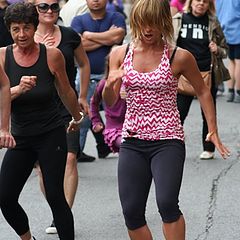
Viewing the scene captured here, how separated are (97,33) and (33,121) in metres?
3.28

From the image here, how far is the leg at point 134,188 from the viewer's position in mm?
5199

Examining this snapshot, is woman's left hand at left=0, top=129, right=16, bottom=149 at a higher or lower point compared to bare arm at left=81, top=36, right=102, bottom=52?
higher

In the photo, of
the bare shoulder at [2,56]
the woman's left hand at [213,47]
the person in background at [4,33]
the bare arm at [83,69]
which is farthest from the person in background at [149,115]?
the person in background at [4,33]

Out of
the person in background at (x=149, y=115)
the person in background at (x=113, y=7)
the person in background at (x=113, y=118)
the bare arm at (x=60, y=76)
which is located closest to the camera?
the person in background at (x=149, y=115)

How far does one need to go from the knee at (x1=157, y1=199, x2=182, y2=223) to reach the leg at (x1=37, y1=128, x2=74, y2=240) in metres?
0.85

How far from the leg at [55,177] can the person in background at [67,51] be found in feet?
2.42

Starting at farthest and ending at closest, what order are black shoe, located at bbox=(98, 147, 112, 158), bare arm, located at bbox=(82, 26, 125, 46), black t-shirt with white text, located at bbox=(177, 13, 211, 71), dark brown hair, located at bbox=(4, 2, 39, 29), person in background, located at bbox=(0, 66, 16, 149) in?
1. black shoe, located at bbox=(98, 147, 112, 158)
2. black t-shirt with white text, located at bbox=(177, 13, 211, 71)
3. bare arm, located at bbox=(82, 26, 125, 46)
4. dark brown hair, located at bbox=(4, 2, 39, 29)
5. person in background, located at bbox=(0, 66, 16, 149)

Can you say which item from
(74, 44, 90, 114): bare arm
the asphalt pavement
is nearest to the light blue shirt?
the asphalt pavement

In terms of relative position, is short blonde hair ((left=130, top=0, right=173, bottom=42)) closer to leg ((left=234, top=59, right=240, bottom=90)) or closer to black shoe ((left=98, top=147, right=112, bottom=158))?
black shoe ((left=98, top=147, right=112, bottom=158))

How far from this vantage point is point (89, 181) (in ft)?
28.4

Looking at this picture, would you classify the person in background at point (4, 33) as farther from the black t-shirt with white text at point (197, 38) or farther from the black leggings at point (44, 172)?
the black leggings at point (44, 172)

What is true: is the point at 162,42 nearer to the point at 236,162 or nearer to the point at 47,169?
the point at 47,169

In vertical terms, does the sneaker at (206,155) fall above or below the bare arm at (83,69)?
below

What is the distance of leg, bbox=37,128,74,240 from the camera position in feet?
18.6
